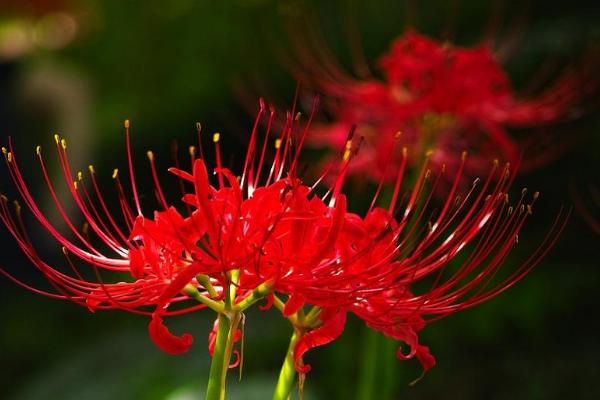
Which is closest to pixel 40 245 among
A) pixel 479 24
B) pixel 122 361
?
pixel 122 361

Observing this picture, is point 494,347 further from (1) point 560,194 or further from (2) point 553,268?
(1) point 560,194

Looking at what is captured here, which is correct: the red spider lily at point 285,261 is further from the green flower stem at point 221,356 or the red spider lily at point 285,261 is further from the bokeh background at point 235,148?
the bokeh background at point 235,148

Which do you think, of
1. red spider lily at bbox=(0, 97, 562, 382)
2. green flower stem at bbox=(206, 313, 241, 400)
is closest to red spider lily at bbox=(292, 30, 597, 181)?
red spider lily at bbox=(0, 97, 562, 382)

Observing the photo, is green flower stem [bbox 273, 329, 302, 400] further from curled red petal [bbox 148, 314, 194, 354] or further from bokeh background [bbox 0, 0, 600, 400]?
bokeh background [bbox 0, 0, 600, 400]

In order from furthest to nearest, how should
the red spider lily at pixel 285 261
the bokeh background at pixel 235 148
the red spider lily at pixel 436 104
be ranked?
the bokeh background at pixel 235 148 < the red spider lily at pixel 436 104 < the red spider lily at pixel 285 261

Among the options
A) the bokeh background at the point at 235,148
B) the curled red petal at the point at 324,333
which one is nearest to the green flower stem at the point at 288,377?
the curled red petal at the point at 324,333
